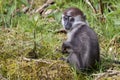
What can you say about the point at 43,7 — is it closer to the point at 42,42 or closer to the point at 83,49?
the point at 42,42

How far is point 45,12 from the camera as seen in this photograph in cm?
837

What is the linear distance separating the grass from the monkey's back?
13 centimetres

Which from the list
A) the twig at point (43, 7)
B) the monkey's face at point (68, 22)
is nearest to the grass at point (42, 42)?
Answer: the monkey's face at point (68, 22)

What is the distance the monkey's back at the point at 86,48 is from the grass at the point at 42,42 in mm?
131

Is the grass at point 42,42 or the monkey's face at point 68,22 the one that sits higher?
the monkey's face at point 68,22

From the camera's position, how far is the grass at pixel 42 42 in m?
5.48

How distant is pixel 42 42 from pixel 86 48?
3.23ft

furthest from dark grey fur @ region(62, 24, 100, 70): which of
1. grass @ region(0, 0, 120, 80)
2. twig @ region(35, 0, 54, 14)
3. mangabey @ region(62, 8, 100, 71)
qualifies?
twig @ region(35, 0, 54, 14)

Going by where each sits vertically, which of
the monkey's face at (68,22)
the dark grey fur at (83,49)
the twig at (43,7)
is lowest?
the dark grey fur at (83,49)

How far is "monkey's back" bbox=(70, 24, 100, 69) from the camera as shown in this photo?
5457 millimetres

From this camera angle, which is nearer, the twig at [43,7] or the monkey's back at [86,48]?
the monkey's back at [86,48]

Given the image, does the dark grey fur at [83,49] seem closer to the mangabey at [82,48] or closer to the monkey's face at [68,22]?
the mangabey at [82,48]

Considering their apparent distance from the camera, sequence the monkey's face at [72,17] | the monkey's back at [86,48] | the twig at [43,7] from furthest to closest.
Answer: the twig at [43,7] → the monkey's face at [72,17] → the monkey's back at [86,48]

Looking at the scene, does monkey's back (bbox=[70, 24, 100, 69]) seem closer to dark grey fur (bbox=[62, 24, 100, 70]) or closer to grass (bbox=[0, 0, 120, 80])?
dark grey fur (bbox=[62, 24, 100, 70])
